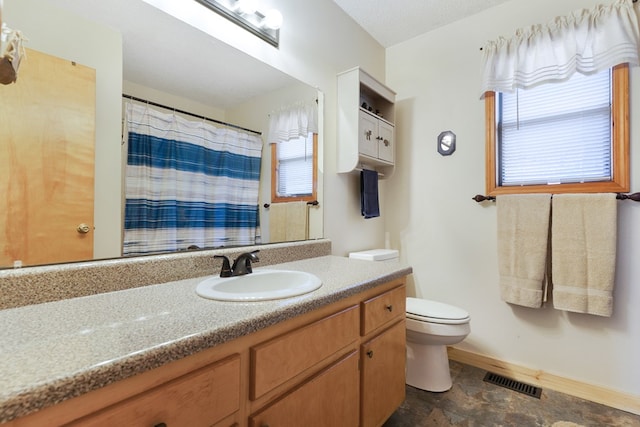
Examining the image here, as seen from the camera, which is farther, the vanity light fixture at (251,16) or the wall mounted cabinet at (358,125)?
the wall mounted cabinet at (358,125)

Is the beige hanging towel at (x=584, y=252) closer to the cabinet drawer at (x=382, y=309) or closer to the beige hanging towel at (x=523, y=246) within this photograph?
the beige hanging towel at (x=523, y=246)

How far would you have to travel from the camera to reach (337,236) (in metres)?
2.05

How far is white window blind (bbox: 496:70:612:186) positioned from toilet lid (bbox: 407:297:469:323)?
924 millimetres

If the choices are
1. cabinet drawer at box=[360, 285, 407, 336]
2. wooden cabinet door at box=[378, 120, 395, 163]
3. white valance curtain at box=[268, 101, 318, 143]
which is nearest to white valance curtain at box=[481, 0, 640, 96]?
Answer: wooden cabinet door at box=[378, 120, 395, 163]

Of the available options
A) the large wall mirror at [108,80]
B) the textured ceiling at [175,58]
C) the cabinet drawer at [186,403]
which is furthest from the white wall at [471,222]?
the cabinet drawer at [186,403]

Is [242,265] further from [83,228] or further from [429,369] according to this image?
[429,369]

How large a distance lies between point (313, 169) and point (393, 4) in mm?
1276

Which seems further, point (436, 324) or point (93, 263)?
point (436, 324)

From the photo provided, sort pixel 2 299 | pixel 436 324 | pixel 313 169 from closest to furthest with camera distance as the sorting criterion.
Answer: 1. pixel 2 299
2. pixel 436 324
3. pixel 313 169

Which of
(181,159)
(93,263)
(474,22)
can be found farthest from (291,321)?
(474,22)

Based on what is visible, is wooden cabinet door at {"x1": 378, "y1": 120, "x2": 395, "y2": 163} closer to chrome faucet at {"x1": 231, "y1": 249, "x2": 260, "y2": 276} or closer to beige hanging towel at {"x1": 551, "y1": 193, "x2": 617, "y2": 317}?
beige hanging towel at {"x1": 551, "y1": 193, "x2": 617, "y2": 317}

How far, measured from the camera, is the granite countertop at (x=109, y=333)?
1.55 feet

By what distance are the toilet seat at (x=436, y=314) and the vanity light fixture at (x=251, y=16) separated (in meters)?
1.69

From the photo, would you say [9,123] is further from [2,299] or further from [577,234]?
[577,234]
